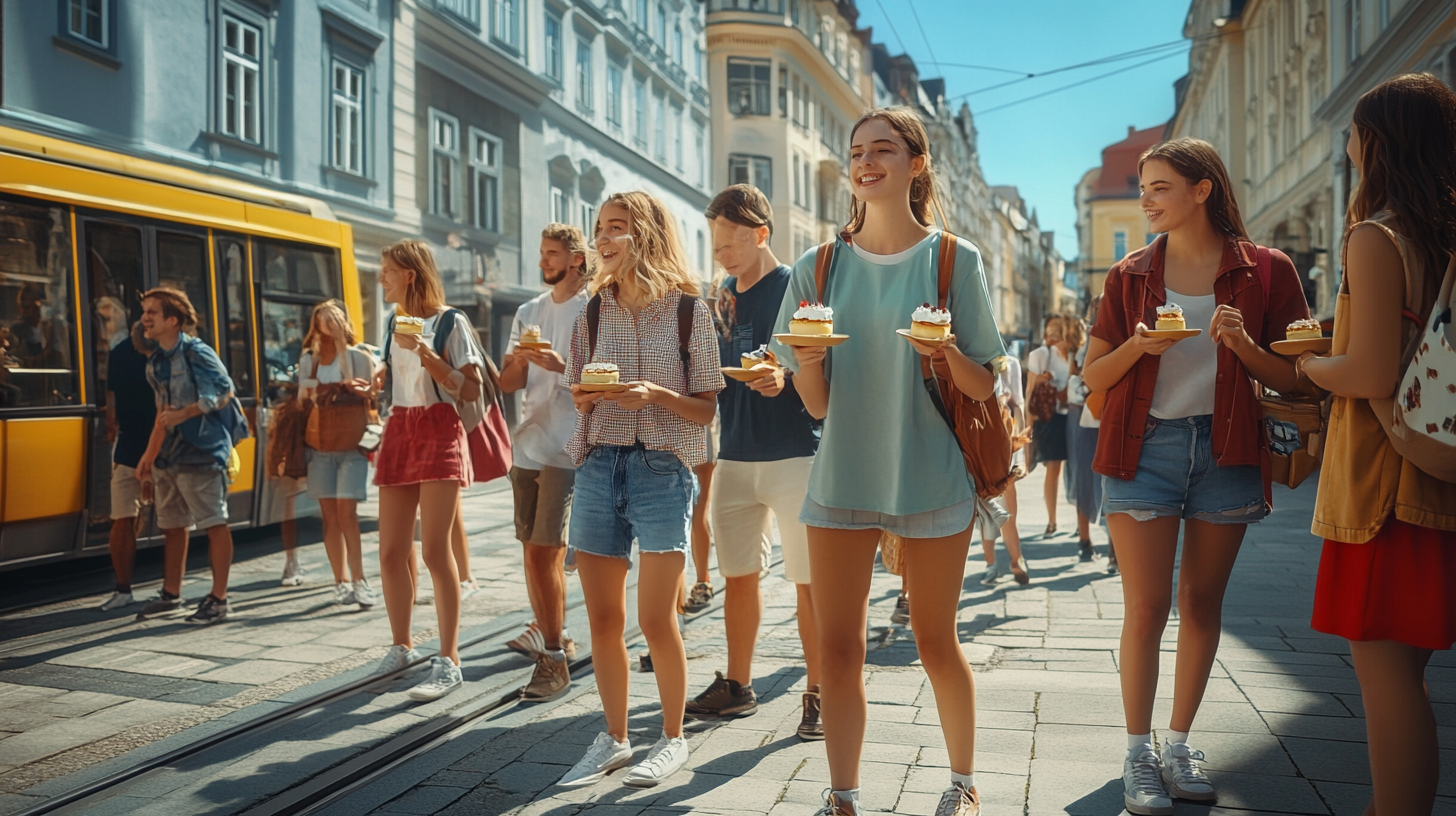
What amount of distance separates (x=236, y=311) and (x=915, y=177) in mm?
7650

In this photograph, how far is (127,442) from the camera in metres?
7.29

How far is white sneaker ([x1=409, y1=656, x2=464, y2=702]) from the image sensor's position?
4949mm

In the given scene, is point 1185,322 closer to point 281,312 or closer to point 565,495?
point 565,495

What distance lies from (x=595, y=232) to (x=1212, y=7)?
45796mm

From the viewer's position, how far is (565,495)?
5293 mm

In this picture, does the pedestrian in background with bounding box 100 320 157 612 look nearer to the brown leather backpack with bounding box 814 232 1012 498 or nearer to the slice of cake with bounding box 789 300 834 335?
the slice of cake with bounding box 789 300 834 335

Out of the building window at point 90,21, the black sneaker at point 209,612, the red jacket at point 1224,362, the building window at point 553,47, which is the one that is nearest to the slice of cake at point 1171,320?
the red jacket at point 1224,362

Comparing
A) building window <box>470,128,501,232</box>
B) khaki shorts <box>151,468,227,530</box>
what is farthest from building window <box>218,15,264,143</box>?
khaki shorts <box>151,468,227,530</box>

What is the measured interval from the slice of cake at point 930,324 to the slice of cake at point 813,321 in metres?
0.22

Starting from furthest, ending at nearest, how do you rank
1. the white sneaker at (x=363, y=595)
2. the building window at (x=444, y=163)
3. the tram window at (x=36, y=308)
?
the building window at (x=444, y=163) → the tram window at (x=36, y=308) → the white sneaker at (x=363, y=595)

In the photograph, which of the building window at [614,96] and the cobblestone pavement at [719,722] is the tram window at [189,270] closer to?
the cobblestone pavement at [719,722]

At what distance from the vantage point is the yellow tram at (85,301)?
294 inches

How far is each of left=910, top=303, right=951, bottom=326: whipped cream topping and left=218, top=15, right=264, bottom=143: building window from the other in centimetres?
1392

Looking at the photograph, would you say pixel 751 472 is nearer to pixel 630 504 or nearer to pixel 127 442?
pixel 630 504
